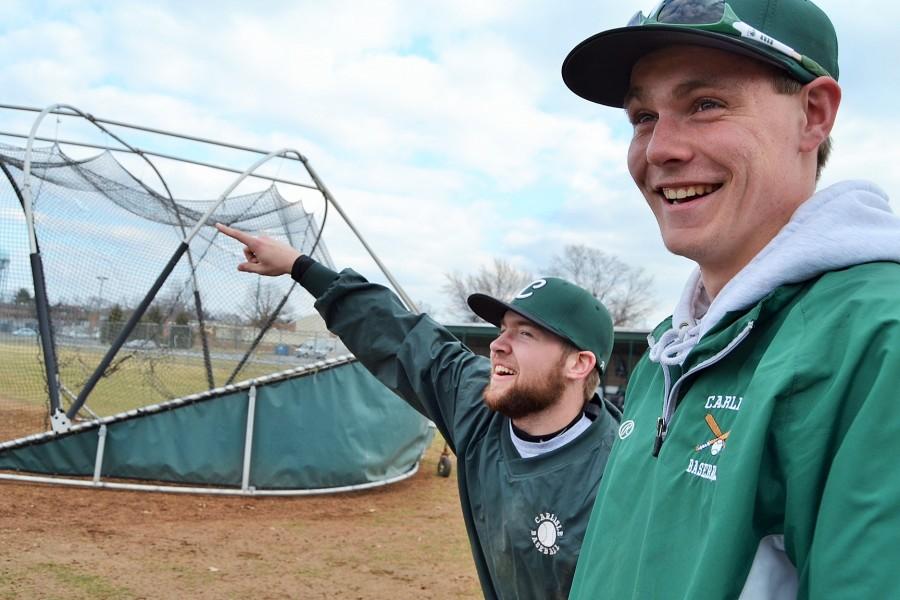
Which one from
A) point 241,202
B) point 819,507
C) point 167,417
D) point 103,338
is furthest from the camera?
point 241,202

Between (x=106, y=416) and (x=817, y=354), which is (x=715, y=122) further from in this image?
(x=106, y=416)

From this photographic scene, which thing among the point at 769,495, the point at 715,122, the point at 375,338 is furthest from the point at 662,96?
the point at 375,338

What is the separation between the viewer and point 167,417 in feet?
29.7

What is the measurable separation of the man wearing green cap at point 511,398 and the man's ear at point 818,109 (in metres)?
1.82

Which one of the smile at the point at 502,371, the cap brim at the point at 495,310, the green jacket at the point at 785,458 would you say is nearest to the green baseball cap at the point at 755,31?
the green jacket at the point at 785,458

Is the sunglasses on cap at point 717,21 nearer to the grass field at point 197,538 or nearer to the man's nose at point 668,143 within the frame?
the man's nose at point 668,143

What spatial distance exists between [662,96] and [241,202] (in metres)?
9.68

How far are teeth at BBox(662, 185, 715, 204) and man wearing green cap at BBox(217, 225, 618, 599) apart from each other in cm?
168

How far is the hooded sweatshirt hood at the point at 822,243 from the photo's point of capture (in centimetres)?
112

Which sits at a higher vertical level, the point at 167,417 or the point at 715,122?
the point at 715,122

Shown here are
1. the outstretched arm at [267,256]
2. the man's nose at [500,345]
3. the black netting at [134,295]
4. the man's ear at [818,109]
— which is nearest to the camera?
the man's ear at [818,109]

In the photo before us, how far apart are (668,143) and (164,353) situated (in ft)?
31.5

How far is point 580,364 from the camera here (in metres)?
3.52

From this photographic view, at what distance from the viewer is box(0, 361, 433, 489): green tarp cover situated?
887cm
